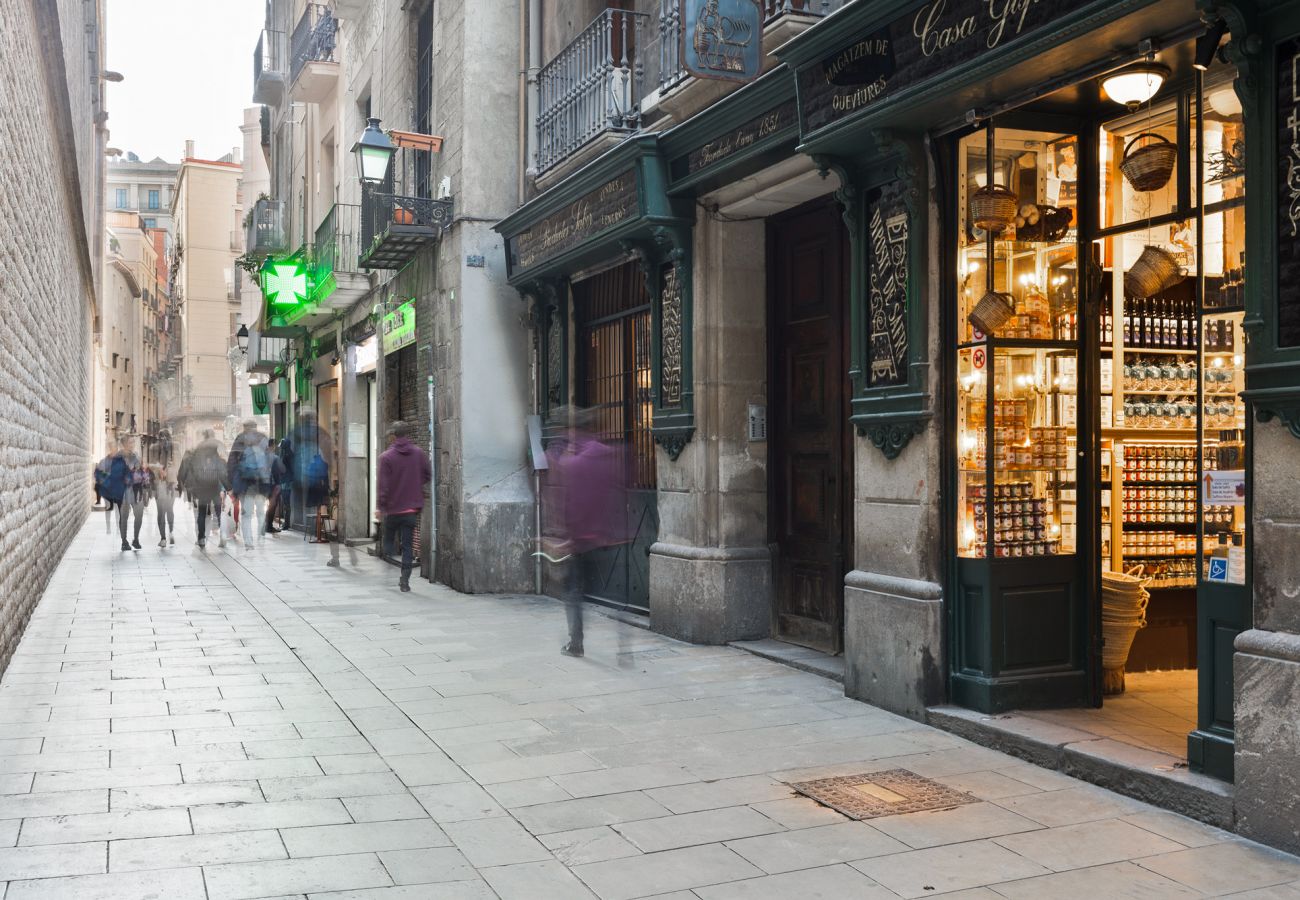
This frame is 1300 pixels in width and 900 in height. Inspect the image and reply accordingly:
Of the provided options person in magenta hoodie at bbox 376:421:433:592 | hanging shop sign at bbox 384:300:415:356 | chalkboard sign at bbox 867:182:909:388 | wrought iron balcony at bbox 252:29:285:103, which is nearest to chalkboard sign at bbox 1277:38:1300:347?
chalkboard sign at bbox 867:182:909:388

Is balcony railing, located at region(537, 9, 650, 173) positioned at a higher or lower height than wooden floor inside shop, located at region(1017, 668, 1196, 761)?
higher

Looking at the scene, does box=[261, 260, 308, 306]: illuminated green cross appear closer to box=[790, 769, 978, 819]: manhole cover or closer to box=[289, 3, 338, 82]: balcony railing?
box=[289, 3, 338, 82]: balcony railing

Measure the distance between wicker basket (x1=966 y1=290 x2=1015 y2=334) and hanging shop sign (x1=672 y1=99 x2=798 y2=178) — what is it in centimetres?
203

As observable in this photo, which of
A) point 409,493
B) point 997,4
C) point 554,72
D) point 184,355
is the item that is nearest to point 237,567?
point 409,493

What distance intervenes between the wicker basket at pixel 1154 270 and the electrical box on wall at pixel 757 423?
11.6ft

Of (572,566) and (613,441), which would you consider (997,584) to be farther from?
(613,441)

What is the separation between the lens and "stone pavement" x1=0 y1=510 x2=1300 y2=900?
14.5 feet

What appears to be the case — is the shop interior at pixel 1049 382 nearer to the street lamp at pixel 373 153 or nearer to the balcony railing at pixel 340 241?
the street lamp at pixel 373 153

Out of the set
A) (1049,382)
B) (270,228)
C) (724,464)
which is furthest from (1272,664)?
(270,228)

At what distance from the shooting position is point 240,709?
24.0 ft

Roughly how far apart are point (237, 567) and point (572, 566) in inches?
351

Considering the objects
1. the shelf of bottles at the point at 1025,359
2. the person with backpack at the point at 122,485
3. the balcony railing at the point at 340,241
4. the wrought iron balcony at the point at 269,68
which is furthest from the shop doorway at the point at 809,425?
the wrought iron balcony at the point at 269,68

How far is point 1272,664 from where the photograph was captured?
15.5ft

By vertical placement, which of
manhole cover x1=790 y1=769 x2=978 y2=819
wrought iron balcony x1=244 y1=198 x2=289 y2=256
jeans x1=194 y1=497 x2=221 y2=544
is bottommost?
manhole cover x1=790 y1=769 x2=978 y2=819
